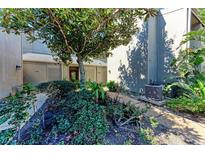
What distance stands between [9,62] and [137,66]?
7.92 meters

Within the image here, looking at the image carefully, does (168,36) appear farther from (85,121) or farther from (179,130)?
(85,121)

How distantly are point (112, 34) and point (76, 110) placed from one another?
4009 millimetres

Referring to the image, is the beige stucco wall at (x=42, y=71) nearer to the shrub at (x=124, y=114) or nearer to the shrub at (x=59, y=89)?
the shrub at (x=59, y=89)

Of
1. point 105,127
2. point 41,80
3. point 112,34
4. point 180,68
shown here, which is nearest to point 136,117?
point 105,127

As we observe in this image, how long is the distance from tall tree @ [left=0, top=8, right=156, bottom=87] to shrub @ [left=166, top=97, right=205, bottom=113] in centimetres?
379

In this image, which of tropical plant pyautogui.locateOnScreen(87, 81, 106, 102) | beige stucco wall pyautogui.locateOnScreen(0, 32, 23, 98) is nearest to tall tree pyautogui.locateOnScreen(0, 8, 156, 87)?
tropical plant pyautogui.locateOnScreen(87, 81, 106, 102)

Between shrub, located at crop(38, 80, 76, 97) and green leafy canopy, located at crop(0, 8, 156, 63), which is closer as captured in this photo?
green leafy canopy, located at crop(0, 8, 156, 63)

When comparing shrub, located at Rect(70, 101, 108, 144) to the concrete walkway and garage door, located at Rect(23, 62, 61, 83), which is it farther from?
garage door, located at Rect(23, 62, 61, 83)

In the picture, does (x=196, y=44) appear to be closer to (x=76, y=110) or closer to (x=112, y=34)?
(x=112, y=34)

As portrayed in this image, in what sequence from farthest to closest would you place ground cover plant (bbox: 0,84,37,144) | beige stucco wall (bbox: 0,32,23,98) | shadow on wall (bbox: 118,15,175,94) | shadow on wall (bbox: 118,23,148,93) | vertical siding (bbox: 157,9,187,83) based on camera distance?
shadow on wall (bbox: 118,23,148,93) < shadow on wall (bbox: 118,15,175,94) < vertical siding (bbox: 157,9,187,83) < beige stucco wall (bbox: 0,32,23,98) < ground cover plant (bbox: 0,84,37,144)

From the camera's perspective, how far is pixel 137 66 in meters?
11.3

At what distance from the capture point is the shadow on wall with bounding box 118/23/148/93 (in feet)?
35.4

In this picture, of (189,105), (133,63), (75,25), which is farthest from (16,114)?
(133,63)

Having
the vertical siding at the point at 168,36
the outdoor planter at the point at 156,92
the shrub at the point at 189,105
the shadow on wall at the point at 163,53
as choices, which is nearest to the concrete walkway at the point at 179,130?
the shrub at the point at 189,105
